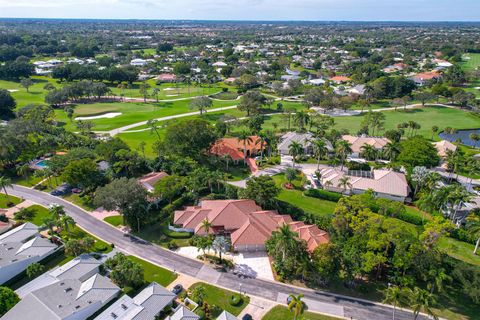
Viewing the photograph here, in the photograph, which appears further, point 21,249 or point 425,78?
point 425,78

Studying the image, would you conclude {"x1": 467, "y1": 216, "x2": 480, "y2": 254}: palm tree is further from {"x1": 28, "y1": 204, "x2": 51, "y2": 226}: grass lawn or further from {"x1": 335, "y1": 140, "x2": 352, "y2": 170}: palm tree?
{"x1": 28, "y1": 204, "x2": 51, "y2": 226}: grass lawn

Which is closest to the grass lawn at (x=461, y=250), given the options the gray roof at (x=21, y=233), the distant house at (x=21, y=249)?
the distant house at (x=21, y=249)

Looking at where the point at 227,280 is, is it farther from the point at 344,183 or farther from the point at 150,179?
the point at 150,179

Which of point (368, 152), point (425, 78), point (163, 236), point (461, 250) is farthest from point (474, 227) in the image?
point (425, 78)

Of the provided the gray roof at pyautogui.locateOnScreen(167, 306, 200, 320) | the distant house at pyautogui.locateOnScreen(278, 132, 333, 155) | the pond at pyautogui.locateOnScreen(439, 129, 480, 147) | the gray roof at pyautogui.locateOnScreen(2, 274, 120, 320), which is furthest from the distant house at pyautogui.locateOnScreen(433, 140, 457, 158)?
the gray roof at pyautogui.locateOnScreen(2, 274, 120, 320)

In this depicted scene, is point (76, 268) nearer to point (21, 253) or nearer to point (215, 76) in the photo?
point (21, 253)

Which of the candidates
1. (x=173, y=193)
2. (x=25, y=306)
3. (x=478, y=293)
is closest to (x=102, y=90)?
(x=173, y=193)
